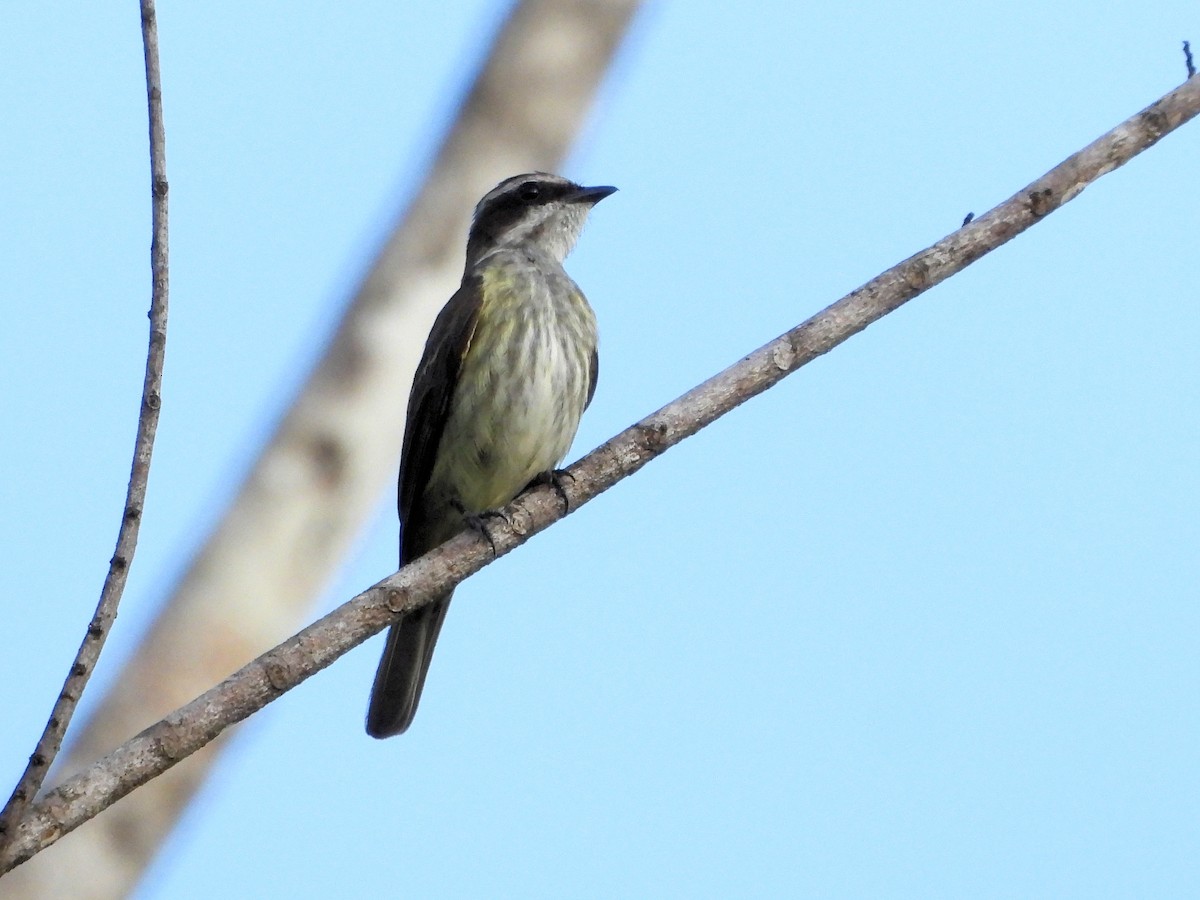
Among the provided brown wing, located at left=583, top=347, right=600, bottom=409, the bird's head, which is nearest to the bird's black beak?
the bird's head

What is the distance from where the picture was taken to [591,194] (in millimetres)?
6977

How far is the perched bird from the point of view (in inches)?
239

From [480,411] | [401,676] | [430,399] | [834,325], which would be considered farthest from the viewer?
[401,676]

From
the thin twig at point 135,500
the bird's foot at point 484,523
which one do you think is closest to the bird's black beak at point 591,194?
the bird's foot at point 484,523

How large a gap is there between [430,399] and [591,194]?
136 cm

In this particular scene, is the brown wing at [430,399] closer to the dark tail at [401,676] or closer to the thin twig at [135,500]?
the dark tail at [401,676]

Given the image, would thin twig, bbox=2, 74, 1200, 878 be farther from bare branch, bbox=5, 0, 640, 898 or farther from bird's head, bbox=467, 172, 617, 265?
bird's head, bbox=467, 172, 617, 265

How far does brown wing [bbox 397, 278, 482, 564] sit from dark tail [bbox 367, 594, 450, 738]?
38 cm

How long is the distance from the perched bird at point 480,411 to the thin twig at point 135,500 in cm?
239

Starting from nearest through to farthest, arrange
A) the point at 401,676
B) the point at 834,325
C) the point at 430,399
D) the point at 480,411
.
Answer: the point at 834,325 → the point at 480,411 → the point at 430,399 → the point at 401,676

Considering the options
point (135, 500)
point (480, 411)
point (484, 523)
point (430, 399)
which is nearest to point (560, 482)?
point (484, 523)

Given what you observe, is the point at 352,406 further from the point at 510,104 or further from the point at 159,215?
the point at 159,215

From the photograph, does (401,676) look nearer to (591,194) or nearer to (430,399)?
(430,399)

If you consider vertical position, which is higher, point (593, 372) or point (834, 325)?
point (593, 372)
